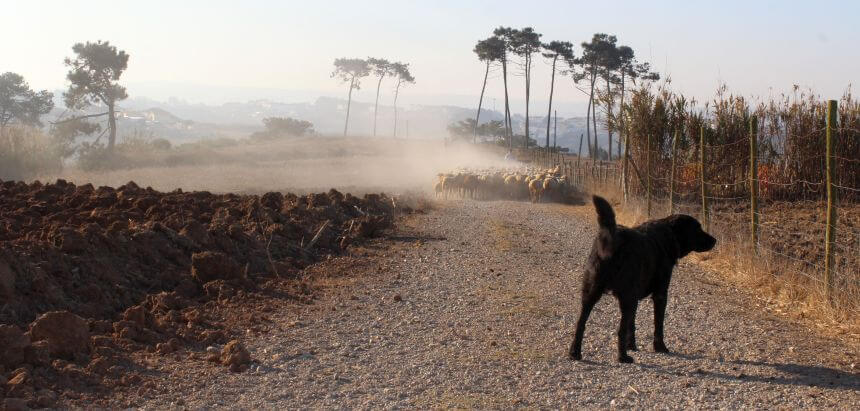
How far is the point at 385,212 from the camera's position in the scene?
67.3ft

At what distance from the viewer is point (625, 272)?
287 inches

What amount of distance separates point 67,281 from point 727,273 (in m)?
8.88

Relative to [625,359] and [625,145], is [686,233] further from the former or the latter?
[625,145]

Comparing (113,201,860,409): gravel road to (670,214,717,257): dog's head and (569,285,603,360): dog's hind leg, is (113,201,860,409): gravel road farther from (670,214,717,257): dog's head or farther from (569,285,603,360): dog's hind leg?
(670,214,717,257): dog's head

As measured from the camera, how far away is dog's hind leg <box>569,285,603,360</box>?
7344 millimetres

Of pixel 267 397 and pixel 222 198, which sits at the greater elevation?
pixel 222 198

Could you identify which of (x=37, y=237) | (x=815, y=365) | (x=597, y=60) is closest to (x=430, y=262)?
(x=37, y=237)

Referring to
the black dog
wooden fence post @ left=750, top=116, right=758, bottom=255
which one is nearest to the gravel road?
the black dog

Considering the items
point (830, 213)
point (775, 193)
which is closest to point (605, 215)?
point (830, 213)

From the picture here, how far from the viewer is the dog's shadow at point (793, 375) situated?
22.0 ft

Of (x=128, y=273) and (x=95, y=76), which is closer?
(x=128, y=273)

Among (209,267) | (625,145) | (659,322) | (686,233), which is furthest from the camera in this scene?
(625,145)

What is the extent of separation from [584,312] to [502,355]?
2.72 feet

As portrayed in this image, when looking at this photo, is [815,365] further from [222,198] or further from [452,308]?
[222,198]
